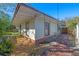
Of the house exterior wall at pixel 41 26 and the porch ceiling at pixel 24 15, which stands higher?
the porch ceiling at pixel 24 15

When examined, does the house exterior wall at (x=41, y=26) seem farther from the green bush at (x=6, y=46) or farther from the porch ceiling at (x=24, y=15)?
the green bush at (x=6, y=46)

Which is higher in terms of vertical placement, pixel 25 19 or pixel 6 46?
pixel 25 19

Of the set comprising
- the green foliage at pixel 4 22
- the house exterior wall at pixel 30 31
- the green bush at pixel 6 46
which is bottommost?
the green bush at pixel 6 46

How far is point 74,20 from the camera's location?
26.8 feet

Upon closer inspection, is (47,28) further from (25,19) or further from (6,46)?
(6,46)

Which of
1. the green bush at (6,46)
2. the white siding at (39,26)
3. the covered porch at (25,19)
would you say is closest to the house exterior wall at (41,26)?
the white siding at (39,26)

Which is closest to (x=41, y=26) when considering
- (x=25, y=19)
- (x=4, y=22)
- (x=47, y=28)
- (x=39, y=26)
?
(x=39, y=26)

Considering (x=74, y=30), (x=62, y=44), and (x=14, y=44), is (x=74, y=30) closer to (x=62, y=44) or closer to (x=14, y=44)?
(x=62, y=44)

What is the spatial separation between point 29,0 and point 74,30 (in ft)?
4.66

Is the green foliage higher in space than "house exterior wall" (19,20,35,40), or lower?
higher

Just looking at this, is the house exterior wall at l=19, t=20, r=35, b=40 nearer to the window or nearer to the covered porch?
the covered porch

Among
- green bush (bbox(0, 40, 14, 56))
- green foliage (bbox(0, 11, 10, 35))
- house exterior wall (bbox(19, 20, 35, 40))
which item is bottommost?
green bush (bbox(0, 40, 14, 56))

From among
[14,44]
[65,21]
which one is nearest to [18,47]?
[14,44]

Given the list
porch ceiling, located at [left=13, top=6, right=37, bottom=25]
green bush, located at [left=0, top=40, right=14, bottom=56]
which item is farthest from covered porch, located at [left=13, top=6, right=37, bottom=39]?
green bush, located at [left=0, top=40, right=14, bottom=56]
